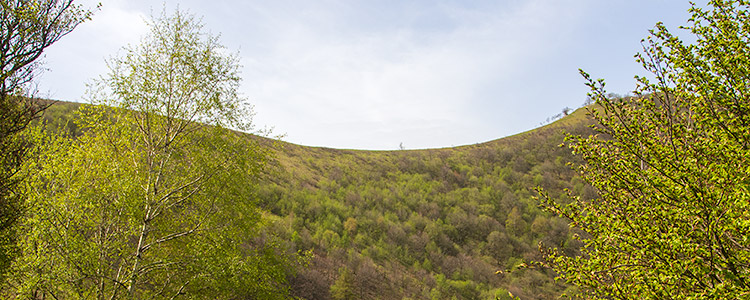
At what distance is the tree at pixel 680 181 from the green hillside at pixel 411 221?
10.7 m

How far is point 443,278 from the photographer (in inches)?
1870

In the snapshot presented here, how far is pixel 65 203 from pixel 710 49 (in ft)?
46.0

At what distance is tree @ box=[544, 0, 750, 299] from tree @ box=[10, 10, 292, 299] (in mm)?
8016

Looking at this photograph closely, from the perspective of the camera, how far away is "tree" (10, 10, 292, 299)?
984 cm

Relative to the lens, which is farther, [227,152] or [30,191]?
[227,152]

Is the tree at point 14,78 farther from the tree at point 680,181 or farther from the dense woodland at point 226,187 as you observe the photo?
the tree at point 680,181

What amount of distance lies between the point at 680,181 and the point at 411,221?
192ft

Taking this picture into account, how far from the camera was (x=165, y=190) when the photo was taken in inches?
438

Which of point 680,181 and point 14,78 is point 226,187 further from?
point 680,181

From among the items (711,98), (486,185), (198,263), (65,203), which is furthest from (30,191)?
(486,185)

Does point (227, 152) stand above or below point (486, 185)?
above

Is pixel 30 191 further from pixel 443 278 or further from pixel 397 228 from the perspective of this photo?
pixel 397 228

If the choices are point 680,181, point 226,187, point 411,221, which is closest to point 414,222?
point 411,221

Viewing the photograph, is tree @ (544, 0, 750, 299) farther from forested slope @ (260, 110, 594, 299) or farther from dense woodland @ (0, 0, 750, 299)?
forested slope @ (260, 110, 594, 299)
